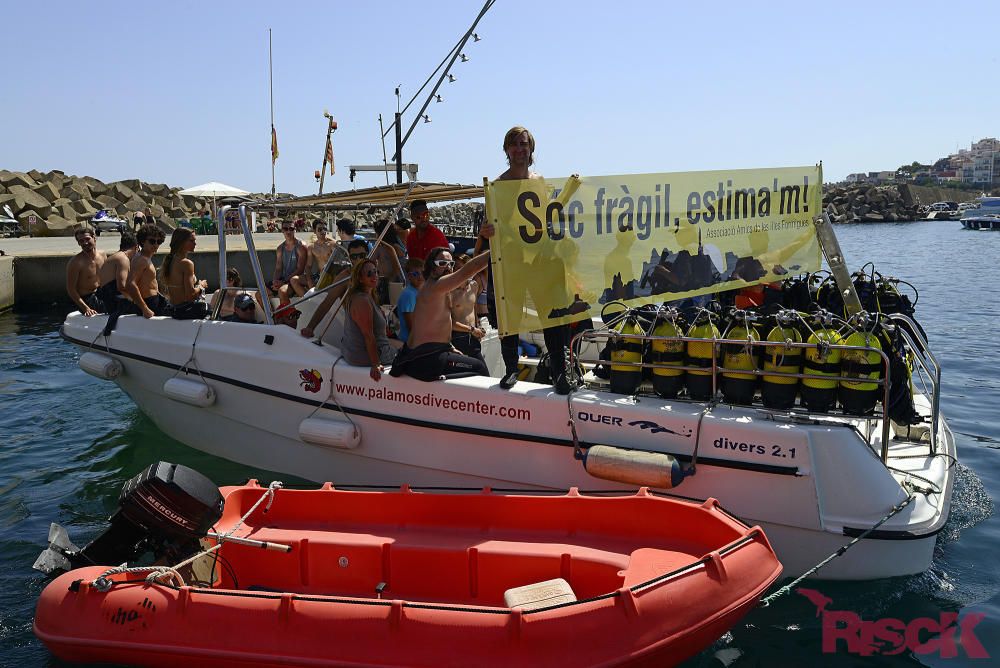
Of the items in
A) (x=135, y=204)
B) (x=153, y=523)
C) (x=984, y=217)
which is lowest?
(x=153, y=523)

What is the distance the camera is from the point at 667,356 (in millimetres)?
5137

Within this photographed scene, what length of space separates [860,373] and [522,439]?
84.8 inches

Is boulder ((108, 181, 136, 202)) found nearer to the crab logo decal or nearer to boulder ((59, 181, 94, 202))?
boulder ((59, 181, 94, 202))

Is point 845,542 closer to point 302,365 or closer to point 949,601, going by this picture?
point 949,601

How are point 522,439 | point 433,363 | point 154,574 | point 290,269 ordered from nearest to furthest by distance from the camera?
point 154,574, point 522,439, point 433,363, point 290,269

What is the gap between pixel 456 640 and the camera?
388cm

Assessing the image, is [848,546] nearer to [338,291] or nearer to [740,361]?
[740,361]

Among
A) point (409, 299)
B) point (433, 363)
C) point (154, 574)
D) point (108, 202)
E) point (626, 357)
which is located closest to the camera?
point (154, 574)

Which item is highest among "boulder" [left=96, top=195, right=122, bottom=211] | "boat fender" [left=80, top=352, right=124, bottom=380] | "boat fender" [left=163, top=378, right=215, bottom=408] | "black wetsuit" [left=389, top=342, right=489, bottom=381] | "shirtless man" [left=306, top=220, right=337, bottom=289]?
"boulder" [left=96, top=195, right=122, bottom=211]

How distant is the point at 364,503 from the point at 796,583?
107 inches

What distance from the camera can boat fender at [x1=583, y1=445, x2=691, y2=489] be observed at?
191 inches

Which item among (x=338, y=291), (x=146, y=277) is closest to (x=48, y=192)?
(x=146, y=277)

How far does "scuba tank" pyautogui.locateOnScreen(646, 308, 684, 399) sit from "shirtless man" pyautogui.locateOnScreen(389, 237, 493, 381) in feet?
4.35

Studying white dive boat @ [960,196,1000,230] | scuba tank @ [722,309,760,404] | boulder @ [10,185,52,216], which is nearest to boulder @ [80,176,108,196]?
boulder @ [10,185,52,216]
